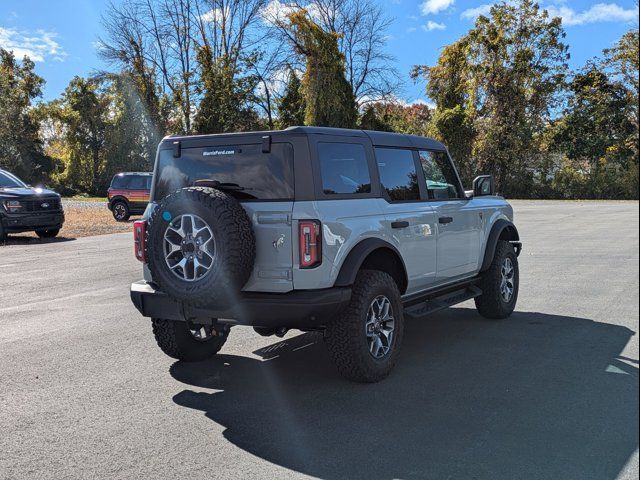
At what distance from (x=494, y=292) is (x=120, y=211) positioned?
20601 mm

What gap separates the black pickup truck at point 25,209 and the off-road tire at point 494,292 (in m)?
13.7

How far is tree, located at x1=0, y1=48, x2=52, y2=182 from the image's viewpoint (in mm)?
47000

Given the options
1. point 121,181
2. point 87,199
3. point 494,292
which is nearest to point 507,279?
point 494,292

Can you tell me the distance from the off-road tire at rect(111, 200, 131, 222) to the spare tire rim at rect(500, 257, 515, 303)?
20.0 metres

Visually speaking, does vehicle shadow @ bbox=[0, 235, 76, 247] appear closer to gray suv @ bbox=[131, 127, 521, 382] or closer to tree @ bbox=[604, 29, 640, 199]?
gray suv @ bbox=[131, 127, 521, 382]

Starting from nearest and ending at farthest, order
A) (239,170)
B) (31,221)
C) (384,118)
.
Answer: (239,170) < (31,221) < (384,118)

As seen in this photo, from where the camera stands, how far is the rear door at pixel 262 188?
4348 mm

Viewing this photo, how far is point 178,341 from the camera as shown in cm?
522

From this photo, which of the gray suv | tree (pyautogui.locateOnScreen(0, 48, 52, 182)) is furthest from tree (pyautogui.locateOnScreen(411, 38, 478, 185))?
the gray suv

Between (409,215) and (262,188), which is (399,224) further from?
(262,188)

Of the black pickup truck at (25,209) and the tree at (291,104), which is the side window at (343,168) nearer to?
the black pickup truck at (25,209)

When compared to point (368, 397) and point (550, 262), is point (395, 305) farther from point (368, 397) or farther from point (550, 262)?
point (550, 262)

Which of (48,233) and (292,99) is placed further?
(292,99)

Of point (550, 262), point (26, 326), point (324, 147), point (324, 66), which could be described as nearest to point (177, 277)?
point (324, 147)
